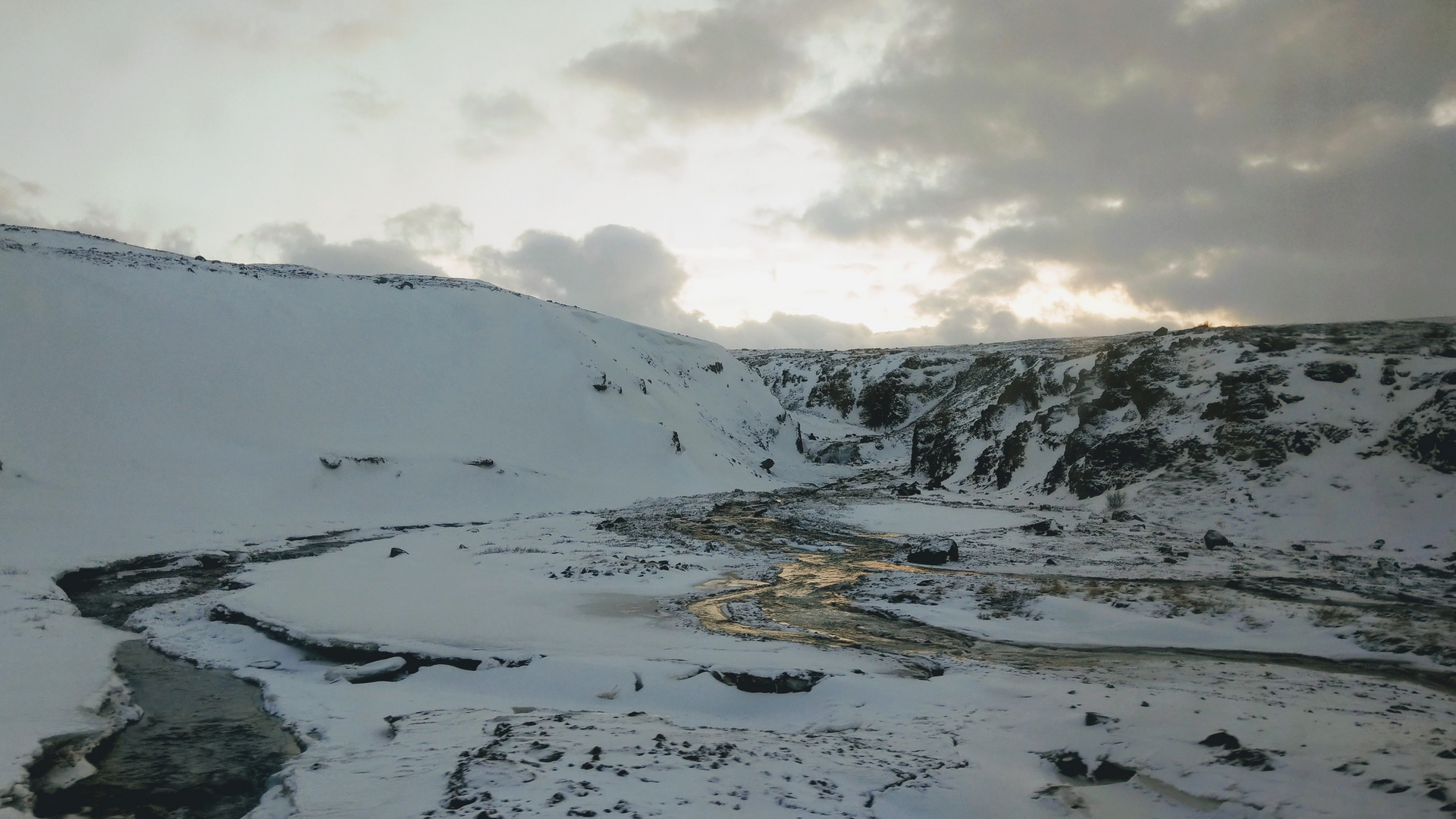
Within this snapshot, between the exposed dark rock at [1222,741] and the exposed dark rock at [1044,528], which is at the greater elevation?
the exposed dark rock at [1222,741]

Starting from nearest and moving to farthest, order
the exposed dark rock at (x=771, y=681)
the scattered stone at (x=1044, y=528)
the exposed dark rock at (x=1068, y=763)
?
the exposed dark rock at (x=1068, y=763) → the exposed dark rock at (x=771, y=681) → the scattered stone at (x=1044, y=528)

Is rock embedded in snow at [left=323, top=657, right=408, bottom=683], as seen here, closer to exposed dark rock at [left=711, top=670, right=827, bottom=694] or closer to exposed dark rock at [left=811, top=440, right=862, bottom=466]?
exposed dark rock at [left=711, top=670, right=827, bottom=694]

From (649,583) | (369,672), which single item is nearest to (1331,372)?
(649,583)

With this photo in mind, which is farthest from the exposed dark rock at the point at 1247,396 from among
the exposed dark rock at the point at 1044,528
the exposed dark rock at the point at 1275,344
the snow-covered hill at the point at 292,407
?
the snow-covered hill at the point at 292,407

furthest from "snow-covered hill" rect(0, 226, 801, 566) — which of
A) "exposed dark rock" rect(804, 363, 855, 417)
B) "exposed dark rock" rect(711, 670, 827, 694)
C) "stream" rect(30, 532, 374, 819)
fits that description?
"exposed dark rock" rect(804, 363, 855, 417)

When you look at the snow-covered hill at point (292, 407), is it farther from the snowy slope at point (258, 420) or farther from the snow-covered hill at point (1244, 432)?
the snow-covered hill at point (1244, 432)

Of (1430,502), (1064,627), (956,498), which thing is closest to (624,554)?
(1064,627)

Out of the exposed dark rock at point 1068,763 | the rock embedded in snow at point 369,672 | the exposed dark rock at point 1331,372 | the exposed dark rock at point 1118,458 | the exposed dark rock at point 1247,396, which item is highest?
the exposed dark rock at point 1331,372
